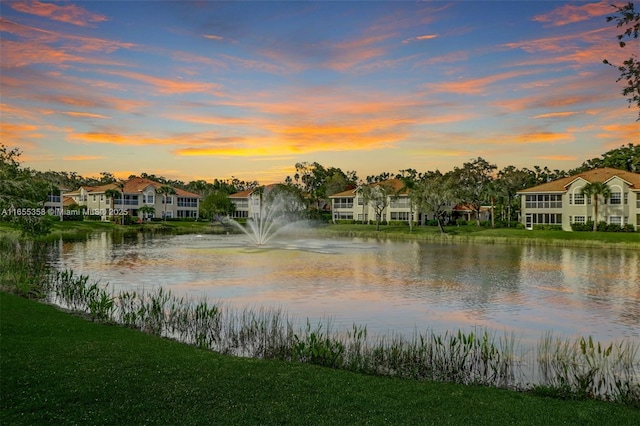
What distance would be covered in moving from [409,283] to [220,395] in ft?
80.1

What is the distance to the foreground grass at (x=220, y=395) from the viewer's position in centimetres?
965

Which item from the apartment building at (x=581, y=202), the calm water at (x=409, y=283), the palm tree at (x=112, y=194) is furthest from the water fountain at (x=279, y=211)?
the calm water at (x=409, y=283)

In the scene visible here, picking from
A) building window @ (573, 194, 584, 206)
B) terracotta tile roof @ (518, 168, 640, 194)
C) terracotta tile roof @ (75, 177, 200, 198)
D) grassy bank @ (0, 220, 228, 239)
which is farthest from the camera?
terracotta tile roof @ (75, 177, 200, 198)

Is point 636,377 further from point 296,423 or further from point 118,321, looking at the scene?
point 118,321

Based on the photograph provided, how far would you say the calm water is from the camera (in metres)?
23.0

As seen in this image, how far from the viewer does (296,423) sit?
945cm

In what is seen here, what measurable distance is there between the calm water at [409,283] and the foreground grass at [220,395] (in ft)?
28.4

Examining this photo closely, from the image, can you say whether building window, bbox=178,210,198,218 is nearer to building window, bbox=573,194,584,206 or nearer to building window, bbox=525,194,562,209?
building window, bbox=525,194,562,209

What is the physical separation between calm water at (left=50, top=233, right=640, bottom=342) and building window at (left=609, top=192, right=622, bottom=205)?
74.3 ft

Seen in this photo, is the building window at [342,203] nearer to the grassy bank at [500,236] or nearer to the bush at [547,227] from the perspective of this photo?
the grassy bank at [500,236]

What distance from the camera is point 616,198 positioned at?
7481cm

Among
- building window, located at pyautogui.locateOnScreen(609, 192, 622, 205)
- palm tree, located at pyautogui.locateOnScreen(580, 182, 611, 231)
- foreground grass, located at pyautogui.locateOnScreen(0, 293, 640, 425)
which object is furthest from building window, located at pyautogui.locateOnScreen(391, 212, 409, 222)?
foreground grass, located at pyautogui.locateOnScreen(0, 293, 640, 425)

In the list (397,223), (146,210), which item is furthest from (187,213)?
(397,223)

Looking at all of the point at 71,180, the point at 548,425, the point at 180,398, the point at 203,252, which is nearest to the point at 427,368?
the point at 548,425
